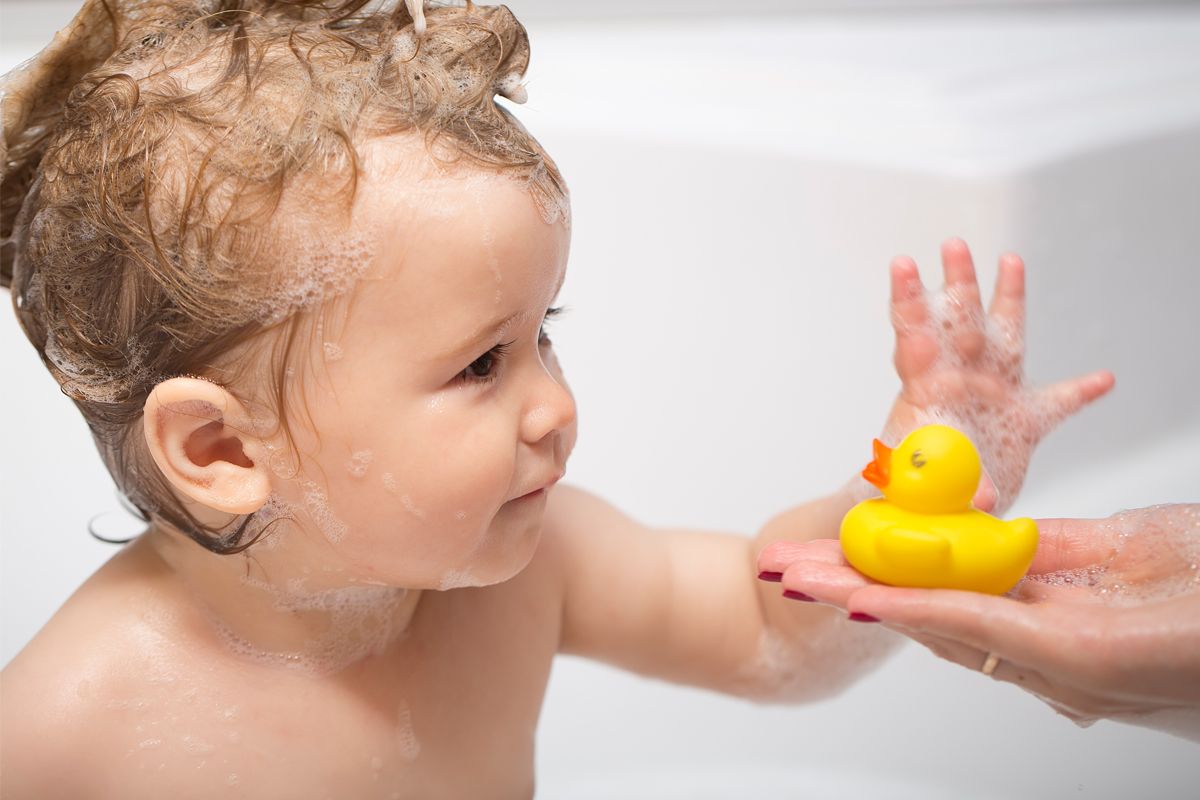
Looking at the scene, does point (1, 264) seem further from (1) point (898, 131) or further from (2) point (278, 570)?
(1) point (898, 131)

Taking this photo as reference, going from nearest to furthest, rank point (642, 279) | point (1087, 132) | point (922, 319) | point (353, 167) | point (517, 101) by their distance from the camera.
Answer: point (353, 167)
point (517, 101)
point (922, 319)
point (1087, 132)
point (642, 279)

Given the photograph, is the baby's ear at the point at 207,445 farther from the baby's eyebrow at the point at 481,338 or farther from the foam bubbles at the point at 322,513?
the baby's eyebrow at the point at 481,338

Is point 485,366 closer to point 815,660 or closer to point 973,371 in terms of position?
point 973,371

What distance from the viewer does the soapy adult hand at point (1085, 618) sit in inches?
30.3

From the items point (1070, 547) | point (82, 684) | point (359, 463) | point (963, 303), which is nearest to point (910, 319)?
point (963, 303)

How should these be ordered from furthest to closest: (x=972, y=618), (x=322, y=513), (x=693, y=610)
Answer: (x=693, y=610)
(x=322, y=513)
(x=972, y=618)

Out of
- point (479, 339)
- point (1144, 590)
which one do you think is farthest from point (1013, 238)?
point (479, 339)

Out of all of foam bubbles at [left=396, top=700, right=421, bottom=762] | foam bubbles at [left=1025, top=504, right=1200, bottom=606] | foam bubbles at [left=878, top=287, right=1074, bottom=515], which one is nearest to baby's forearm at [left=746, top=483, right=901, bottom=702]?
foam bubbles at [left=878, top=287, right=1074, bottom=515]

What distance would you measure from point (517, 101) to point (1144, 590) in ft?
1.79

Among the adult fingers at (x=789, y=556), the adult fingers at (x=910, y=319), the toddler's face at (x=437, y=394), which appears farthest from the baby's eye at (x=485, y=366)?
the adult fingers at (x=910, y=319)

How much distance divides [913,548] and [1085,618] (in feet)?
0.36

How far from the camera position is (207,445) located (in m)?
0.85

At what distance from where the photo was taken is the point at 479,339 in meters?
0.81

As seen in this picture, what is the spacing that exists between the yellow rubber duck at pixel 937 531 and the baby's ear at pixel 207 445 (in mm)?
380
